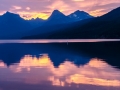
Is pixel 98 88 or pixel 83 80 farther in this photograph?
pixel 83 80

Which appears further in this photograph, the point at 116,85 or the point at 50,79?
the point at 50,79

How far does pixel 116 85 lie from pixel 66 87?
442cm

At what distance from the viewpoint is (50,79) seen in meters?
26.9

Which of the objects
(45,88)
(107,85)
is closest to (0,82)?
(45,88)

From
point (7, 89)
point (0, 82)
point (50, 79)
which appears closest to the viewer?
point (7, 89)

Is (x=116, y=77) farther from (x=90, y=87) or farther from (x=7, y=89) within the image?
(x=7, y=89)

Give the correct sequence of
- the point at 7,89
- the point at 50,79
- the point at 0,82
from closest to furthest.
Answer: the point at 7,89
the point at 0,82
the point at 50,79

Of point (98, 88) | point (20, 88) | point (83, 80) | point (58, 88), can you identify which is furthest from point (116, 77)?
point (20, 88)

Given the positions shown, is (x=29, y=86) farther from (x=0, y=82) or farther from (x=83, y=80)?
(x=83, y=80)

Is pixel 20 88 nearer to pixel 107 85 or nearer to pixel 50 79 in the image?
pixel 50 79

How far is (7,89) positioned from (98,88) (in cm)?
756

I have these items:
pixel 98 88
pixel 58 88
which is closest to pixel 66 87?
pixel 58 88

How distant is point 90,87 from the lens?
72.4 ft

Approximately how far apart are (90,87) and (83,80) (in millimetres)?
3698
